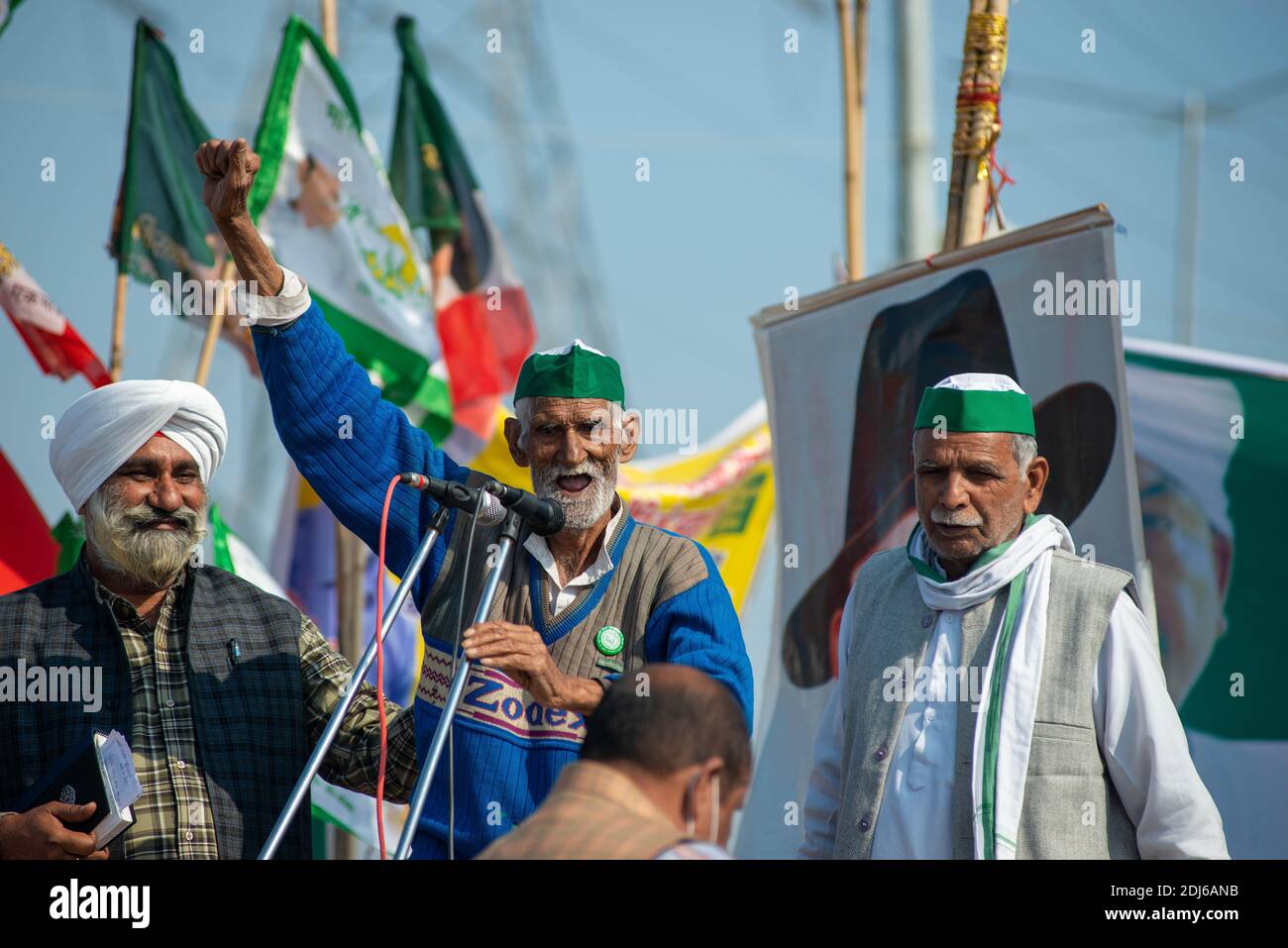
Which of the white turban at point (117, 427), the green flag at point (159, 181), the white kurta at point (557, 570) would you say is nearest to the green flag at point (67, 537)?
the green flag at point (159, 181)

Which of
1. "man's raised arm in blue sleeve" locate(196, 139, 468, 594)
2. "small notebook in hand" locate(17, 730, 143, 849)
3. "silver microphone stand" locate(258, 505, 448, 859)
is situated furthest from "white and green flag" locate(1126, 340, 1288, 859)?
"small notebook in hand" locate(17, 730, 143, 849)

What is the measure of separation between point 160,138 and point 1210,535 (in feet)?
17.9

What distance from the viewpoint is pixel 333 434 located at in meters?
3.80

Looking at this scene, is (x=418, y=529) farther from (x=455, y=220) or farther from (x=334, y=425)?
(x=455, y=220)

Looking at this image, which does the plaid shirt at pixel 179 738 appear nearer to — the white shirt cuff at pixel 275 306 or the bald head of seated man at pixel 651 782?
the white shirt cuff at pixel 275 306

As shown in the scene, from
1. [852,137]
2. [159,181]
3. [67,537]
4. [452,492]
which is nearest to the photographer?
[452,492]

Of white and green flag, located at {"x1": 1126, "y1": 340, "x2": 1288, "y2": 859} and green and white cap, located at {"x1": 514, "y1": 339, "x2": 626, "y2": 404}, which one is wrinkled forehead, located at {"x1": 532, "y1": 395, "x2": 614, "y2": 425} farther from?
white and green flag, located at {"x1": 1126, "y1": 340, "x2": 1288, "y2": 859}

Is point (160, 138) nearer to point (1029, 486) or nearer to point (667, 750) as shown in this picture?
point (1029, 486)

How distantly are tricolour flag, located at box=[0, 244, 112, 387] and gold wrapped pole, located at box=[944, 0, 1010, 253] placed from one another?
13.1ft

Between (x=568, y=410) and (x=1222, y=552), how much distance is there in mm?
3570

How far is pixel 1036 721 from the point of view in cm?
337

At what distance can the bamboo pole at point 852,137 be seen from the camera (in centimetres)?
742

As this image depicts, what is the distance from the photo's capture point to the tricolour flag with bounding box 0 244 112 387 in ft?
22.3

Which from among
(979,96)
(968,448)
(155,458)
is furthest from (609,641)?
(979,96)
